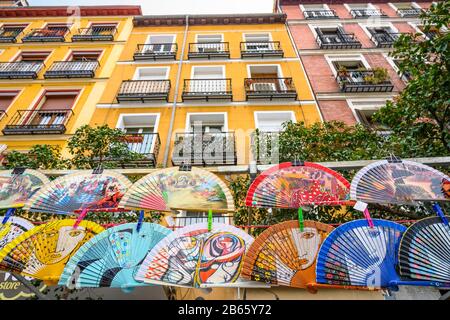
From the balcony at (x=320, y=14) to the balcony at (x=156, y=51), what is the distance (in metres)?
8.06

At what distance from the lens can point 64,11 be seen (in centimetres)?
1571

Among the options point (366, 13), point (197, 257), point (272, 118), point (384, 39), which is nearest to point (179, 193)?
point (197, 257)

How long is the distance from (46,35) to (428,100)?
1749cm

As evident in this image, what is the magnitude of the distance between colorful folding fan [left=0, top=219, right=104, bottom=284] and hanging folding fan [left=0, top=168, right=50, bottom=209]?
2.30 feet

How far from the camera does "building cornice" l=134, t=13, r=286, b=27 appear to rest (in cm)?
1472

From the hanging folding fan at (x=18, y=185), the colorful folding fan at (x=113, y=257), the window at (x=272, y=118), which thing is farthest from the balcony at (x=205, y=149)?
the colorful folding fan at (x=113, y=257)

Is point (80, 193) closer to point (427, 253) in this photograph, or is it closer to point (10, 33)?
point (427, 253)

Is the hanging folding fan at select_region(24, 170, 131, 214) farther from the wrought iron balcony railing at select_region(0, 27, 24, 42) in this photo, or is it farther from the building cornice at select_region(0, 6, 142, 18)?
the building cornice at select_region(0, 6, 142, 18)

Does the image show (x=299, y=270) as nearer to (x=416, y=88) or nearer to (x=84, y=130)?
(x=416, y=88)

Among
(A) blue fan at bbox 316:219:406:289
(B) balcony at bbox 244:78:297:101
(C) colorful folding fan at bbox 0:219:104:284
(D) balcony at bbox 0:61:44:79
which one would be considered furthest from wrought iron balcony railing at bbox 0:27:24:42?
(A) blue fan at bbox 316:219:406:289

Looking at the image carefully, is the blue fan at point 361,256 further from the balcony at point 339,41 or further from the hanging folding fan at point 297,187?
the balcony at point 339,41

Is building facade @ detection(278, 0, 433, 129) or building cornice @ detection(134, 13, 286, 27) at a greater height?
building cornice @ detection(134, 13, 286, 27)
